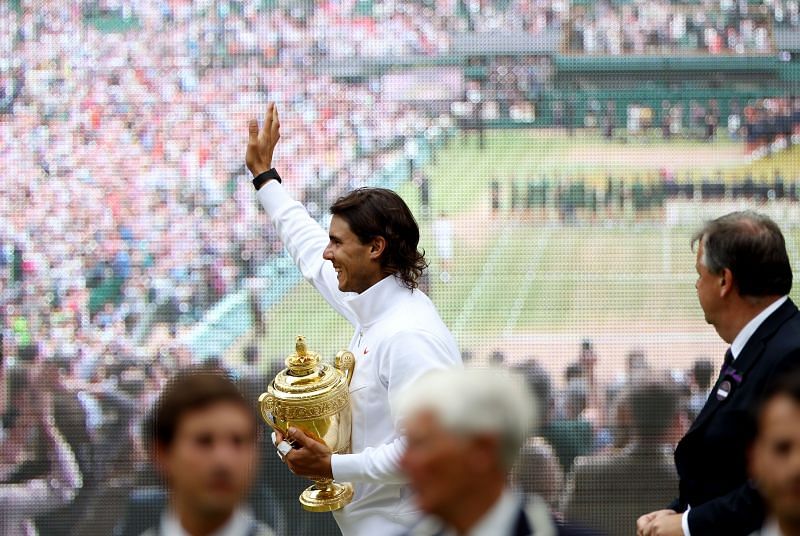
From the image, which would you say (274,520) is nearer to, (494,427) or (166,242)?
(166,242)

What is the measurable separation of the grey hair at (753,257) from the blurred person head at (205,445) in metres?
1.15

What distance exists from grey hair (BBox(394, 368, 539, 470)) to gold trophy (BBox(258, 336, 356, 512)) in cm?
101

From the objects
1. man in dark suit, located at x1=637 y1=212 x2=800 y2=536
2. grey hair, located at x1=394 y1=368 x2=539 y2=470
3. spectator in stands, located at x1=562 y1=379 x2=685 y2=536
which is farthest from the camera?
spectator in stands, located at x1=562 y1=379 x2=685 y2=536

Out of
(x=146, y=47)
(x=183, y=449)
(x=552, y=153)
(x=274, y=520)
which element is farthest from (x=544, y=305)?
(x=183, y=449)

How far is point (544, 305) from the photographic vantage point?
17.0 ft

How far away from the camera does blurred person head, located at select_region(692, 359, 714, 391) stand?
5.11m

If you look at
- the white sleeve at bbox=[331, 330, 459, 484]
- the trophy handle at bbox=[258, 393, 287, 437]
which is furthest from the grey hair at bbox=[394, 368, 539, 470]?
the trophy handle at bbox=[258, 393, 287, 437]

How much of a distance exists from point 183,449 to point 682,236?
4.05 metres

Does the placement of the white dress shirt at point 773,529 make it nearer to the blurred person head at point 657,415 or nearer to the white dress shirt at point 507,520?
the white dress shirt at point 507,520

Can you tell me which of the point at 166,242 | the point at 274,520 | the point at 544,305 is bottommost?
the point at 274,520

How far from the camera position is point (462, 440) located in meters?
1.46

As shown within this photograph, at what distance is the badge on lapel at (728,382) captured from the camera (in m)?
2.26

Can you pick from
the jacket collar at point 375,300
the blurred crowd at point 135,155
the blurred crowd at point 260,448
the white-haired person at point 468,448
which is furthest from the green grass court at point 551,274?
the white-haired person at point 468,448

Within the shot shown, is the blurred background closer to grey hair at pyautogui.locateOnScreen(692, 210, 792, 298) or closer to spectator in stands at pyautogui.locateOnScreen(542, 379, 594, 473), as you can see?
spectator in stands at pyautogui.locateOnScreen(542, 379, 594, 473)
